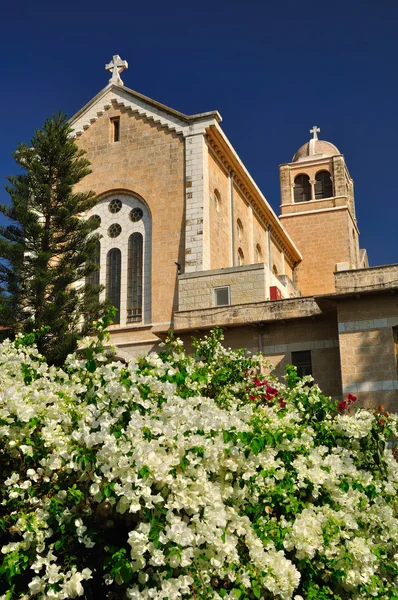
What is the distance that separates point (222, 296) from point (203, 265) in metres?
1.75

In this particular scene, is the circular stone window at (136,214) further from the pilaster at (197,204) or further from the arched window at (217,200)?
the arched window at (217,200)

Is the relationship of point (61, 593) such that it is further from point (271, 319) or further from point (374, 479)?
point (271, 319)

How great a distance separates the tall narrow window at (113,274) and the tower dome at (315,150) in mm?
22069

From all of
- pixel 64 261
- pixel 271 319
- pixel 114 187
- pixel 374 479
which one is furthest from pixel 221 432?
pixel 114 187

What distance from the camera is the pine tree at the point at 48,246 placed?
1812 centimetres

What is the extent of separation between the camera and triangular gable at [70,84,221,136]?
23547 mm

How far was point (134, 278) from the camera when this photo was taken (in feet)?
76.4

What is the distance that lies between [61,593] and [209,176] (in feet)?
64.9

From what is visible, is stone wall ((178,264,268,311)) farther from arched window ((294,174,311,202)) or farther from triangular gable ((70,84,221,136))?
arched window ((294,174,311,202))

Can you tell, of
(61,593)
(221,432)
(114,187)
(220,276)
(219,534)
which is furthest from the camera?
(114,187)

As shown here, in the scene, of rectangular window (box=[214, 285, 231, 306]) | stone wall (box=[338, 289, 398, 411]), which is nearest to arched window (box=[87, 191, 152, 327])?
rectangular window (box=[214, 285, 231, 306])

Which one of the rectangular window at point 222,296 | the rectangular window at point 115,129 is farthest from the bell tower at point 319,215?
the rectangular window at point 222,296

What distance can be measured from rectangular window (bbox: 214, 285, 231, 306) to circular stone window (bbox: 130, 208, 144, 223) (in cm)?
497

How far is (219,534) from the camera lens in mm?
5105
